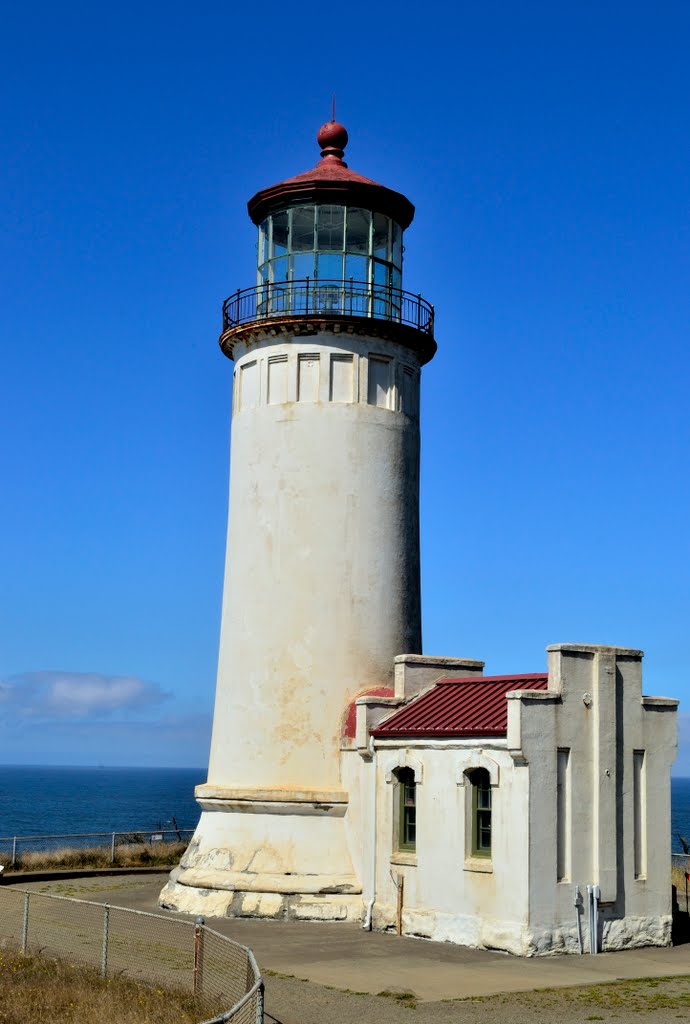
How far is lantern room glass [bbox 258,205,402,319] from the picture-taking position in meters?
26.5

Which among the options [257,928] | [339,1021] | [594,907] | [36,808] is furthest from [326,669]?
[36,808]

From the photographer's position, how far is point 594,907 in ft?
67.9

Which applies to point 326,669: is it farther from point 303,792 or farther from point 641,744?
point 641,744

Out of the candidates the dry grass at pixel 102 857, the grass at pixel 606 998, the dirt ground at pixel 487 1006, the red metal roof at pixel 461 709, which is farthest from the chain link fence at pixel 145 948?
the dry grass at pixel 102 857

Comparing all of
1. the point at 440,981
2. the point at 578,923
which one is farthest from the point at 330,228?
the point at 440,981

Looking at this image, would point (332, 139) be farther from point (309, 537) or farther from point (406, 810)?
point (406, 810)

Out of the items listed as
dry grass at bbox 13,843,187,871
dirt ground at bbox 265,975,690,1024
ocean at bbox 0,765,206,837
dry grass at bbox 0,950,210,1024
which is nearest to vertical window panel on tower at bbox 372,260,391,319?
dirt ground at bbox 265,975,690,1024

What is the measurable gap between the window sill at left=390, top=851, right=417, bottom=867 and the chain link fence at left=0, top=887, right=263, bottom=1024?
3913 millimetres

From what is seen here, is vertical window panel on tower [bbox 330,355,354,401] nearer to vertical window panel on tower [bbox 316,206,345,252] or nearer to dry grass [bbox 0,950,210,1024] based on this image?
vertical window panel on tower [bbox 316,206,345,252]

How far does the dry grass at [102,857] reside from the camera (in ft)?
102

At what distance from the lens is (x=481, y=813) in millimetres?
21203

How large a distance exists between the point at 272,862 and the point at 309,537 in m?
6.37

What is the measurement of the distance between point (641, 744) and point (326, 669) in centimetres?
628

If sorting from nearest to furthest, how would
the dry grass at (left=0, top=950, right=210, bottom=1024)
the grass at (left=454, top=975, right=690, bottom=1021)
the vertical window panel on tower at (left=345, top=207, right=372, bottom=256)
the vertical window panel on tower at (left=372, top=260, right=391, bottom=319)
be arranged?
the dry grass at (left=0, top=950, right=210, bottom=1024)
the grass at (left=454, top=975, right=690, bottom=1021)
the vertical window panel on tower at (left=372, top=260, right=391, bottom=319)
the vertical window panel on tower at (left=345, top=207, right=372, bottom=256)
